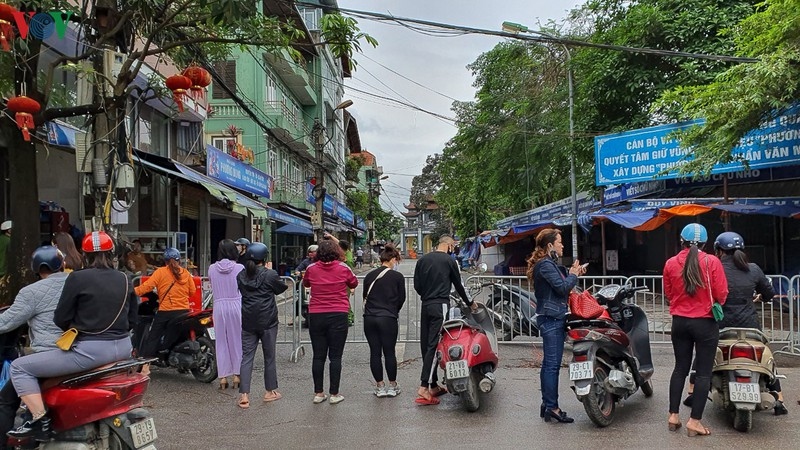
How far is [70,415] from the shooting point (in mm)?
4047

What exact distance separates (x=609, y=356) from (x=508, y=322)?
12.9ft

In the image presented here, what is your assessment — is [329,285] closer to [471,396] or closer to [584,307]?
Result: [471,396]

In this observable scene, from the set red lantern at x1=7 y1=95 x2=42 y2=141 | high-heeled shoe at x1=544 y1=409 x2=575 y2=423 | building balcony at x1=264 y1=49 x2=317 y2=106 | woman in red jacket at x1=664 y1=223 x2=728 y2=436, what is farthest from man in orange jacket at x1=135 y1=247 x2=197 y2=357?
building balcony at x1=264 y1=49 x2=317 y2=106

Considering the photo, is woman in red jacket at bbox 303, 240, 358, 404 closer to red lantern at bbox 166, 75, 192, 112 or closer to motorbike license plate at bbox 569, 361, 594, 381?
motorbike license plate at bbox 569, 361, 594, 381

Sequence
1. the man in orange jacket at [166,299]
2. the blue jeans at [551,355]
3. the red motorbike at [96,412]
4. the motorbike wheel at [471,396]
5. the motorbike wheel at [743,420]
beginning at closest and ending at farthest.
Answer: the red motorbike at [96,412], the motorbike wheel at [743,420], the blue jeans at [551,355], the motorbike wheel at [471,396], the man in orange jacket at [166,299]

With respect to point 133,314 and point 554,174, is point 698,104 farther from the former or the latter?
point 554,174

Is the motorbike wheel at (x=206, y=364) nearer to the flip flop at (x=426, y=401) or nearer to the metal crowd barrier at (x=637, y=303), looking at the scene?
the metal crowd barrier at (x=637, y=303)

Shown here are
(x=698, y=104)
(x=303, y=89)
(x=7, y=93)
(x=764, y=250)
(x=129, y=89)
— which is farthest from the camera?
(x=303, y=89)

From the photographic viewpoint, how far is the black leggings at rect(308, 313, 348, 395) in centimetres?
636

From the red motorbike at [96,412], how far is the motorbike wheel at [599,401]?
11.5 ft

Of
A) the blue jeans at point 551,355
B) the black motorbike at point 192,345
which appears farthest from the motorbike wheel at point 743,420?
the black motorbike at point 192,345

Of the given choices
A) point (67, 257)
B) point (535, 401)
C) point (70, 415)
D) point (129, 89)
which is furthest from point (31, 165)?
point (535, 401)

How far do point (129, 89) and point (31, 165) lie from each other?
1.50 metres

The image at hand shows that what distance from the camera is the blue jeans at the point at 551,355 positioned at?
5.67 meters
